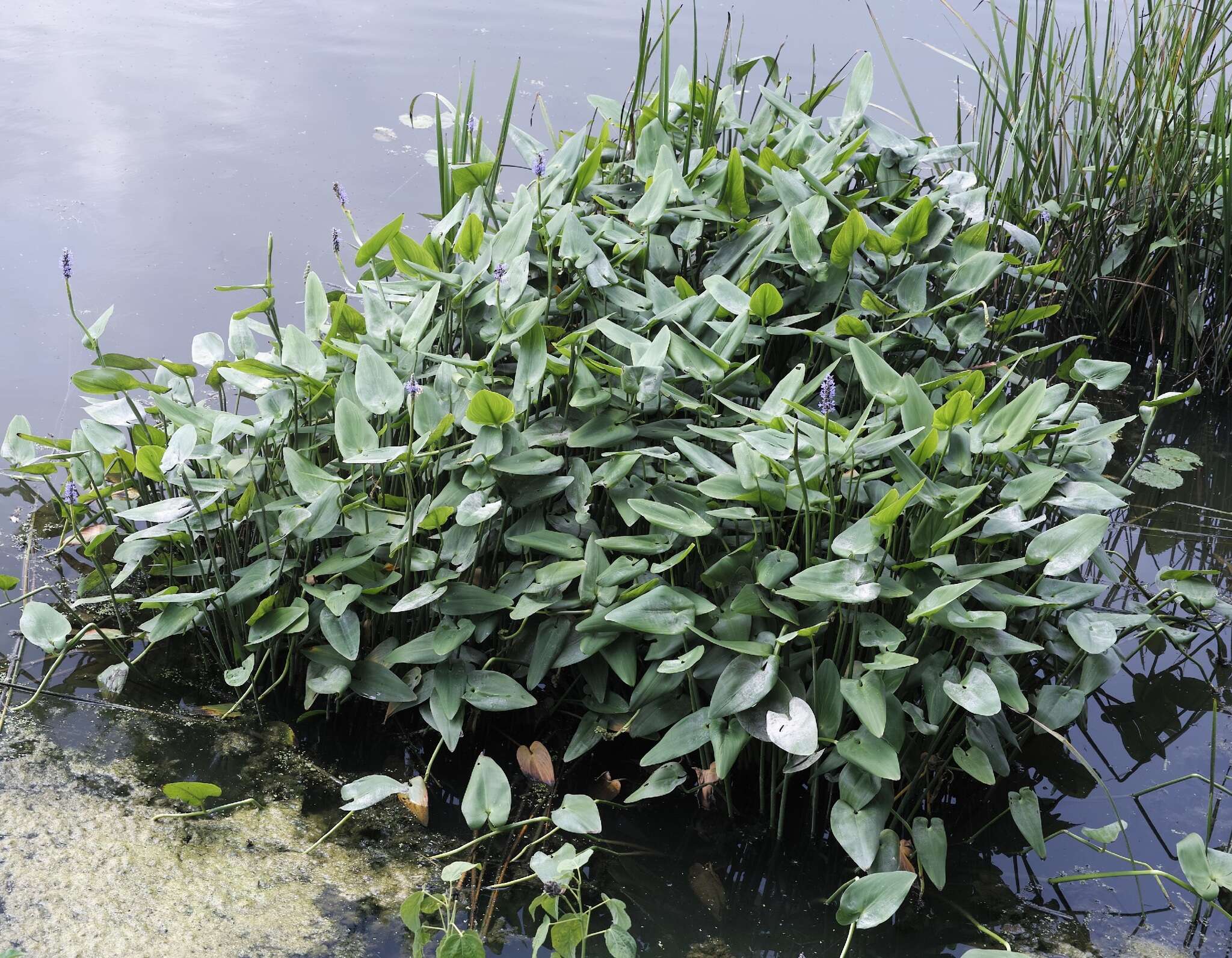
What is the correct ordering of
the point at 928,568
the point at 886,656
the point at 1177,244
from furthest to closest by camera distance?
1. the point at 1177,244
2. the point at 928,568
3. the point at 886,656

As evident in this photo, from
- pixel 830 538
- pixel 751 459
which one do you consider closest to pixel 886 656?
pixel 830 538

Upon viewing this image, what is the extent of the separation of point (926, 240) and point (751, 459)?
57 cm

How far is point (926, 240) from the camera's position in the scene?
63.0 inches

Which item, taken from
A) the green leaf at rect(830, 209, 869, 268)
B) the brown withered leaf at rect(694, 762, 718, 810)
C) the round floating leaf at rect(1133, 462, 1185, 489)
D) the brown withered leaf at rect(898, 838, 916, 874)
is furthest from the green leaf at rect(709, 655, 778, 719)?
the round floating leaf at rect(1133, 462, 1185, 489)

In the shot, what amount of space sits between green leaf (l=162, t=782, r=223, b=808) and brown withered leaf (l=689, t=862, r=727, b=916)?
558mm

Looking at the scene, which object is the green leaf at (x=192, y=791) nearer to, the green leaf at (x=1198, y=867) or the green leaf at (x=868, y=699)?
the green leaf at (x=868, y=699)

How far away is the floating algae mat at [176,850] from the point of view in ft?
3.67

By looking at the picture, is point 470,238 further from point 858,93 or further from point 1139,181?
point 1139,181

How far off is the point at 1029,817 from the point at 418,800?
0.69 meters

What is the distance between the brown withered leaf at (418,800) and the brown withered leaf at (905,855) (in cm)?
54

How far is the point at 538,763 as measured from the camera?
1342 millimetres

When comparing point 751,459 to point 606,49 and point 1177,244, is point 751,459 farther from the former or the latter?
point 606,49

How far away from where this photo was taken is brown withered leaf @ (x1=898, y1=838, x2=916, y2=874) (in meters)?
1.24

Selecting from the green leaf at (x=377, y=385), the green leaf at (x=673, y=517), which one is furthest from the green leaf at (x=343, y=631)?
the green leaf at (x=673, y=517)
